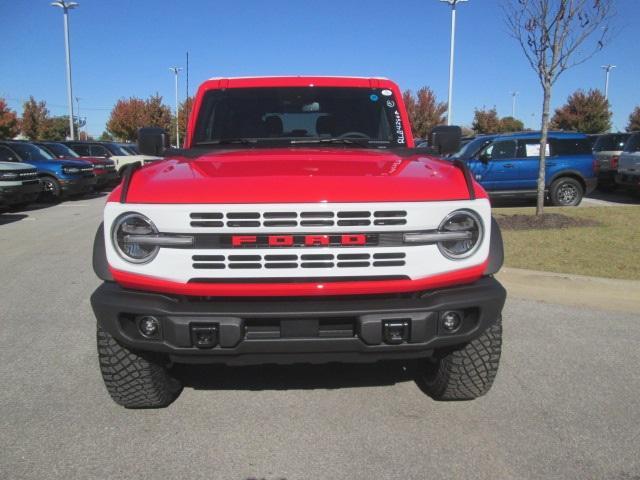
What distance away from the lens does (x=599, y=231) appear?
8.85 meters

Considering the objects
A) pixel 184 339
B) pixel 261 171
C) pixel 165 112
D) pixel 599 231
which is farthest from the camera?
pixel 165 112

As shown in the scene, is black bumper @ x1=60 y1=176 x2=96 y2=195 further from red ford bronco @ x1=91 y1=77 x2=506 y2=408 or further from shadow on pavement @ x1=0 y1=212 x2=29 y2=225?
red ford bronco @ x1=91 y1=77 x2=506 y2=408

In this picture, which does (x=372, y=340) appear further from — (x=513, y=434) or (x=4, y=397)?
(x=4, y=397)

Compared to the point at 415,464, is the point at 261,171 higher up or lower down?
higher up

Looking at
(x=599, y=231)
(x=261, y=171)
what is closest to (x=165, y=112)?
(x=599, y=231)

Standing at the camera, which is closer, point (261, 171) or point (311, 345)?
point (311, 345)

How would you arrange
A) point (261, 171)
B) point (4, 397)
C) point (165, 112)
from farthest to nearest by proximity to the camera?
point (165, 112), point (4, 397), point (261, 171)

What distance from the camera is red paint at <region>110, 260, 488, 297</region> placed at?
2.71 meters

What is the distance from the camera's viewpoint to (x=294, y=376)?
3.89 meters

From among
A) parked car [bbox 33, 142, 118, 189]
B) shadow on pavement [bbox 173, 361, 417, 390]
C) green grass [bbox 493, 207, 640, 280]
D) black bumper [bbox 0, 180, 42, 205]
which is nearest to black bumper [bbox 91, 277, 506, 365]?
shadow on pavement [bbox 173, 361, 417, 390]

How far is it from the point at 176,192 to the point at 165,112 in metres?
58.5

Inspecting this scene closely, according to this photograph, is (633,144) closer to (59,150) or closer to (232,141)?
(232,141)

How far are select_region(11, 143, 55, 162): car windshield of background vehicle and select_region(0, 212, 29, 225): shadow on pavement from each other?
3.14 meters

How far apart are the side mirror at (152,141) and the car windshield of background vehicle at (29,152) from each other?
14.2 m
